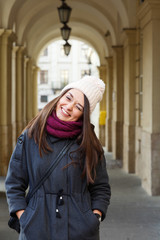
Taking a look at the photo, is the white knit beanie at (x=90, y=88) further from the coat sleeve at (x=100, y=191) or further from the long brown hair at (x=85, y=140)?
the coat sleeve at (x=100, y=191)

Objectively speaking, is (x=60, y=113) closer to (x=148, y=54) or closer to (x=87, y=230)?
(x=87, y=230)

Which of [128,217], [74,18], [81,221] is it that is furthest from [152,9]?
[74,18]

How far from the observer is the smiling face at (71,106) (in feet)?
9.87

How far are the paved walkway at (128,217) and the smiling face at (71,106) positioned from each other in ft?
11.8

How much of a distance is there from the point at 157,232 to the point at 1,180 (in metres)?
5.91

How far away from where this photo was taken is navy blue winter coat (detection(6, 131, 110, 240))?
2.80m

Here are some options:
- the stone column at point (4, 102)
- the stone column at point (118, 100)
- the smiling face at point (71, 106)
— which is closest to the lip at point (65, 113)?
the smiling face at point (71, 106)

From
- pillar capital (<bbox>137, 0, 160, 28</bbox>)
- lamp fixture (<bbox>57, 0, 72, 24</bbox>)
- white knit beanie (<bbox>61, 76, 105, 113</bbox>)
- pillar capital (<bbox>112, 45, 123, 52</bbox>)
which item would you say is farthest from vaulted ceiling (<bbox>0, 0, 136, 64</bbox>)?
white knit beanie (<bbox>61, 76, 105, 113</bbox>)

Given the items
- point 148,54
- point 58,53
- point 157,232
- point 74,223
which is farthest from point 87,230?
point 58,53

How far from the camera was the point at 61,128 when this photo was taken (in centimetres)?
291

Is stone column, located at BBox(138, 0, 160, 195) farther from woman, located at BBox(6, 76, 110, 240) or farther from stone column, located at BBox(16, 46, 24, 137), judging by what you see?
stone column, located at BBox(16, 46, 24, 137)

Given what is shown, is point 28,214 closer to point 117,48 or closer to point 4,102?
point 4,102

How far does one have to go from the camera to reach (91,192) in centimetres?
306

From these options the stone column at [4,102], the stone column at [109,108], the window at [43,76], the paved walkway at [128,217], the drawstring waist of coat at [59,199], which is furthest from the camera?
the window at [43,76]
